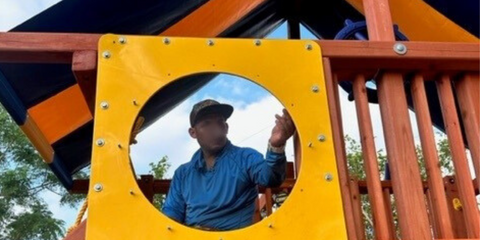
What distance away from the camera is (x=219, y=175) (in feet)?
5.94

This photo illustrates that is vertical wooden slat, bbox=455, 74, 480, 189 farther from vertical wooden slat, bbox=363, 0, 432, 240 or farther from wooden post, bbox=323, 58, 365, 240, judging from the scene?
wooden post, bbox=323, 58, 365, 240

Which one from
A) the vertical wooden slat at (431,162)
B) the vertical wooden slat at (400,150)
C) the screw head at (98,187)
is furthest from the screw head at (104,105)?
the vertical wooden slat at (431,162)

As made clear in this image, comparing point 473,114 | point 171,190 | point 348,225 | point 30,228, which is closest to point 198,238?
point 348,225

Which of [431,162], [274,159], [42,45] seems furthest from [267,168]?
[42,45]

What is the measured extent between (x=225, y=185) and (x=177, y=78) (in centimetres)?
44

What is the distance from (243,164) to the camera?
1773mm

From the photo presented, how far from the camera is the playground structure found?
4.55 feet

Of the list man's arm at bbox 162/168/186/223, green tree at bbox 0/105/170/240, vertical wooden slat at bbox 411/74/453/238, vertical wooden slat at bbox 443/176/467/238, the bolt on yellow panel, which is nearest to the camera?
the bolt on yellow panel

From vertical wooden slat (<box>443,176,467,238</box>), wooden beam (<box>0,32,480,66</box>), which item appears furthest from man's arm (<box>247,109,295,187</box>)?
vertical wooden slat (<box>443,176,467,238</box>)

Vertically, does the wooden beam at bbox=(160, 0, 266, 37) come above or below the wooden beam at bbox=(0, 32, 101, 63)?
above

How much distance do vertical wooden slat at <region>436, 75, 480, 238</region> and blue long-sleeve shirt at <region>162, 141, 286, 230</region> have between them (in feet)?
1.71

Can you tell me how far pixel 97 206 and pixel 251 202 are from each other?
2.03ft

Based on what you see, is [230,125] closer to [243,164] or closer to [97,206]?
[243,164]

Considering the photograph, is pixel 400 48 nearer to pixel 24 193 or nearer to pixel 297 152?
pixel 297 152
